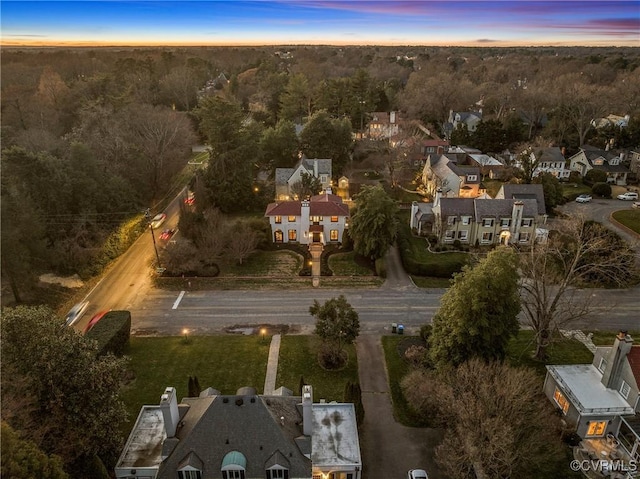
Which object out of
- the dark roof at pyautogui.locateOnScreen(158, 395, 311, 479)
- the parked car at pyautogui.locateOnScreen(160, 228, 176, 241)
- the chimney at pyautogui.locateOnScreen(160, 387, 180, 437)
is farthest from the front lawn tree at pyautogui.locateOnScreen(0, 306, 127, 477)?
the parked car at pyautogui.locateOnScreen(160, 228, 176, 241)

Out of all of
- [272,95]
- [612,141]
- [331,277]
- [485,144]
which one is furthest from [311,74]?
[331,277]

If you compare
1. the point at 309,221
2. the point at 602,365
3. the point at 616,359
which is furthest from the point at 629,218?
the point at 309,221

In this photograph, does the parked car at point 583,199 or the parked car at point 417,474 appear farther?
the parked car at point 583,199

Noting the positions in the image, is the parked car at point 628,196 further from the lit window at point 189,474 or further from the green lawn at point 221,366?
the lit window at point 189,474

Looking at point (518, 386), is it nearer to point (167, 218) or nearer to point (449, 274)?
point (449, 274)

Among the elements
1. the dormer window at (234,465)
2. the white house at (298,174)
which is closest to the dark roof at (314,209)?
the white house at (298,174)

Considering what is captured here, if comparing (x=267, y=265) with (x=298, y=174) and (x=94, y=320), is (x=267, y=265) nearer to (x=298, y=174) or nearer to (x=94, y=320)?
(x=94, y=320)

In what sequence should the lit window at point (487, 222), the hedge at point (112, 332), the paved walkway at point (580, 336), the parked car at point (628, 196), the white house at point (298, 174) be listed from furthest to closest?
the parked car at point (628, 196) < the white house at point (298, 174) < the lit window at point (487, 222) < the paved walkway at point (580, 336) < the hedge at point (112, 332)
